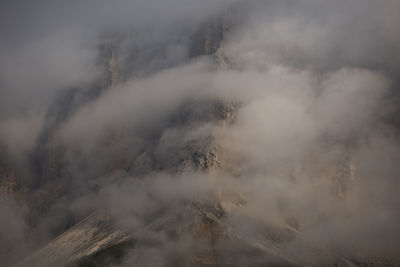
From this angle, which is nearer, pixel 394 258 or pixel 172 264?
pixel 394 258

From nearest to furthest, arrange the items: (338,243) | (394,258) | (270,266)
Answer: (394,258) → (270,266) → (338,243)

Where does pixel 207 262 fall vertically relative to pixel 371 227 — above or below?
below

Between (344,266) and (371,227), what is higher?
(371,227)

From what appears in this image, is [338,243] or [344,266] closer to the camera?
[344,266]

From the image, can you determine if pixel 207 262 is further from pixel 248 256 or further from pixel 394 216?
pixel 394 216

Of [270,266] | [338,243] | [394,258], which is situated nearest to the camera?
[394,258]

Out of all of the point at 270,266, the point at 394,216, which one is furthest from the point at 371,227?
the point at 270,266

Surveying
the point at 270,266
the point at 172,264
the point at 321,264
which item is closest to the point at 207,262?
the point at 172,264

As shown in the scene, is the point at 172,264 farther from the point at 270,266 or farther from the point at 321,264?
the point at 321,264

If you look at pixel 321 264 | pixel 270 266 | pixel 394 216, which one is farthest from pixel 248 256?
pixel 394 216
